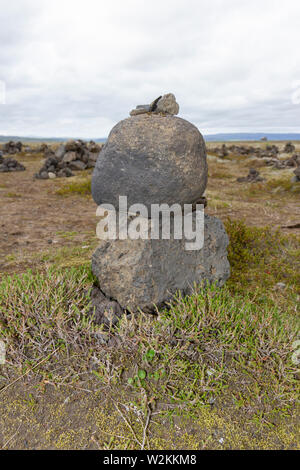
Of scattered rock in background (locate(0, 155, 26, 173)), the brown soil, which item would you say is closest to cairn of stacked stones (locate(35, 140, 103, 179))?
the brown soil

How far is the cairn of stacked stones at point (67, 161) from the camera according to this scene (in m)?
19.2

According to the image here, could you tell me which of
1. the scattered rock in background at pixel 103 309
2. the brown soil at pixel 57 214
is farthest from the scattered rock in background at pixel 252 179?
the scattered rock in background at pixel 103 309

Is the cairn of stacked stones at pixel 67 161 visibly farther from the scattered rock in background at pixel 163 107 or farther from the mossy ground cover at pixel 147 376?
the mossy ground cover at pixel 147 376

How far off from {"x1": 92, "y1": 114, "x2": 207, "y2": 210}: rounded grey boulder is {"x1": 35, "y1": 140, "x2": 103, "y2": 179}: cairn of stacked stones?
16169mm

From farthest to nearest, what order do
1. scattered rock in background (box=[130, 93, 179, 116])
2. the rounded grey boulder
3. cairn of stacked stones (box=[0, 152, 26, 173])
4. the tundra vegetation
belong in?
cairn of stacked stones (box=[0, 152, 26, 173]) < scattered rock in background (box=[130, 93, 179, 116]) < the rounded grey boulder < the tundra vegetation

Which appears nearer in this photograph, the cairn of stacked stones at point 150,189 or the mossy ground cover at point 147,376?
the mossy ground cover at point 147,376

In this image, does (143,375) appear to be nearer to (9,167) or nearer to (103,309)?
(103,309)

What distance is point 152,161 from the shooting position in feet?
12.3

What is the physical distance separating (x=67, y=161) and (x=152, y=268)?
62.2 ft

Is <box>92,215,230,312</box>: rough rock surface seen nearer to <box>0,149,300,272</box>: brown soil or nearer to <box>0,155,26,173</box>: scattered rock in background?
<box>0,149,300,272</box>: brown soil

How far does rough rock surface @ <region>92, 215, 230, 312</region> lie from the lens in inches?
156

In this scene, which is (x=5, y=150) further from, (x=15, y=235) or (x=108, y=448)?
(x=108, y=448)

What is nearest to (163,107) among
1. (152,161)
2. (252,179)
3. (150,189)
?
(152,161)
